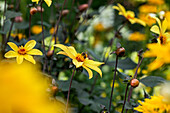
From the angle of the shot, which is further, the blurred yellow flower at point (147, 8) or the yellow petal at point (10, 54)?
the blurred yellow flower at point (147, 8)

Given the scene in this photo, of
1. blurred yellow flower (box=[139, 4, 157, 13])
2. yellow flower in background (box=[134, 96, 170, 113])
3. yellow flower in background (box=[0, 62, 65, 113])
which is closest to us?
yellow flower in background (box=[0, 62, 65, 113])

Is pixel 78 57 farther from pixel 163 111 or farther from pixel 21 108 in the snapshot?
pixel 21 108

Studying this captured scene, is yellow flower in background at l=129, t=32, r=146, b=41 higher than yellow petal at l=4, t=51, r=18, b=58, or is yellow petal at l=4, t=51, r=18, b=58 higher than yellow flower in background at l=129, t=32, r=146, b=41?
yellow flower in background at l=129, t=32, r=146, b=41

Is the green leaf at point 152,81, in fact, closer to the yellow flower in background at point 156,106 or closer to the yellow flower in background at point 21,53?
the yellow flower in background at point 156,106

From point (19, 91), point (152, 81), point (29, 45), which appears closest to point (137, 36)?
point (152, 81)

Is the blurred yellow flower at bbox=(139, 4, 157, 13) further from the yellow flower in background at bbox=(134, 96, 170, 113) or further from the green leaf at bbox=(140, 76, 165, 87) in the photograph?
the yellow flower in background at bbox=(134, 96, 170, 113)

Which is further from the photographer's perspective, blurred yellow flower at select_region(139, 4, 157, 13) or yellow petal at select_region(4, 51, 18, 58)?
blurred yellow flower at select_region(139, 4, 157, 13)

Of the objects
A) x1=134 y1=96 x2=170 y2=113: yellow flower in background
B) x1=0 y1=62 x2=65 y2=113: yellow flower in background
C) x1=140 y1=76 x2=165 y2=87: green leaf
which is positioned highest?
x1=0 y1=62 x2=65 y2=113: yellow flower in background

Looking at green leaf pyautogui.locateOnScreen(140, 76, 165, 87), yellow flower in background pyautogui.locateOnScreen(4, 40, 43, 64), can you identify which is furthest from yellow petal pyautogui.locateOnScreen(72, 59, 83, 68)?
green leaf pyautogui.locateOnScreen(140, 76, 165, 87)

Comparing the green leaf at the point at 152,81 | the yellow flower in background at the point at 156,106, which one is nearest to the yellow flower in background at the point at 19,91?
the yellow flower in background at the point at 156,106

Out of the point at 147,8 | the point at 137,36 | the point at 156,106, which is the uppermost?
the point at 147,8

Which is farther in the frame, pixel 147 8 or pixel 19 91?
Answer: pixel 147 8

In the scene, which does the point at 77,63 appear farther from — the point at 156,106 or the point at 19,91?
the point at 19,91

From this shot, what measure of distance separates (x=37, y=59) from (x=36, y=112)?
414 millimetres
